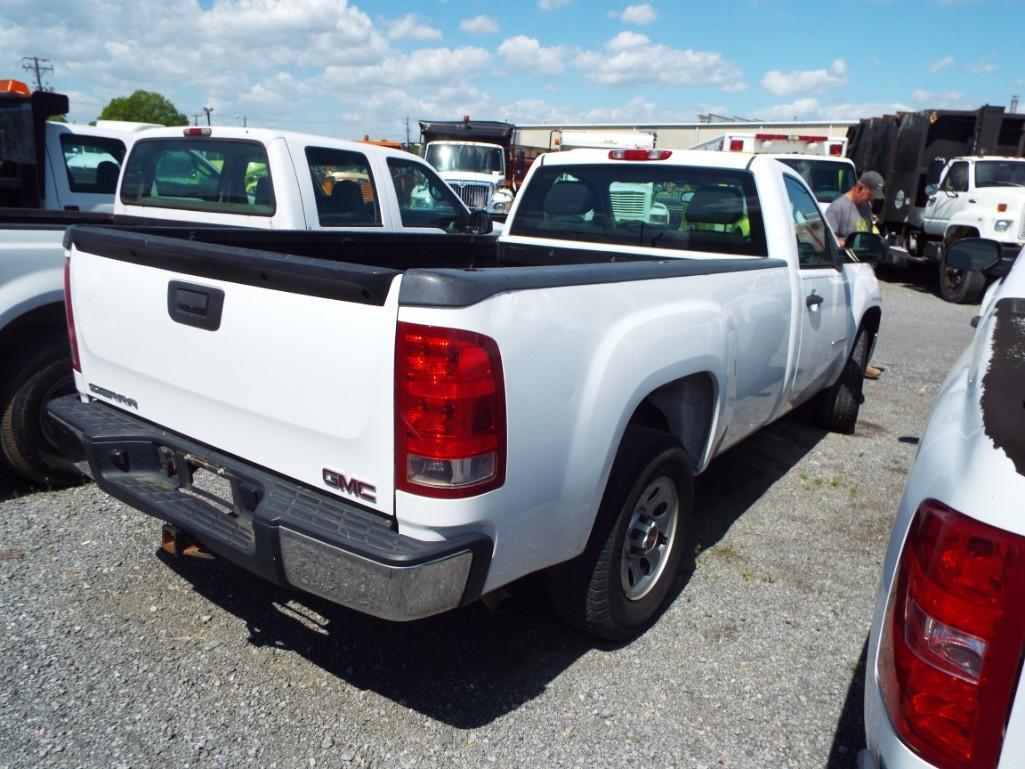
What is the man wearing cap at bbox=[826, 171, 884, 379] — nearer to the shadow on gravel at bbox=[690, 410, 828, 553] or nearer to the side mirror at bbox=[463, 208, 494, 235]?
the shadow on gravel at bbox=[690, 410, 828, 553]

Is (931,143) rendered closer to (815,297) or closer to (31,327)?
(815,297)

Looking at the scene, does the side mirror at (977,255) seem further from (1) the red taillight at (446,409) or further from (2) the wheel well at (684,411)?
(1) the red taillight at (446,409)

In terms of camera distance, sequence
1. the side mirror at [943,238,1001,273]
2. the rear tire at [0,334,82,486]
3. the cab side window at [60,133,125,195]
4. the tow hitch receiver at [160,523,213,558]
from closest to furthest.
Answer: the tow hitch receiver at [160,523,213,558], the side mirror at [943,238,1001,273], the rear tire at [0,334,82,486], the cab side window at [60,133,125,195]

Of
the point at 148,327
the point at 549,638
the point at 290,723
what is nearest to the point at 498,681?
the point at 549,638

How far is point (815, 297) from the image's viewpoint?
4.32 meters

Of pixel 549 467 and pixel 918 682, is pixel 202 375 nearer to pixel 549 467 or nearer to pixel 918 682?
pixel 549 467

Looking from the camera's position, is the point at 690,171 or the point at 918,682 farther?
the point at 690,171

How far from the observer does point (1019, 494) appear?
1.25 m

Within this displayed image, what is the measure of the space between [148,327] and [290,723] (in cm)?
141

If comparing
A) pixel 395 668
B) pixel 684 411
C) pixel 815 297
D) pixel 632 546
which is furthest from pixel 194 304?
pixel 815 297

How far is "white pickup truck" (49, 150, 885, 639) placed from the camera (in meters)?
2.10

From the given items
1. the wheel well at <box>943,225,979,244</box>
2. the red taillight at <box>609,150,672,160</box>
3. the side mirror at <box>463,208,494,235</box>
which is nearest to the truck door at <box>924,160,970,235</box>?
the wheel well at <box>943,225,979,244</box>

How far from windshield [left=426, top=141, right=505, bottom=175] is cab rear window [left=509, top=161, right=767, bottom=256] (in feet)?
51.7

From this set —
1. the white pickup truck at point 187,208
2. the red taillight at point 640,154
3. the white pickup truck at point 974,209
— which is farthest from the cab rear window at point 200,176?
the white pickup truck at point 974,209
